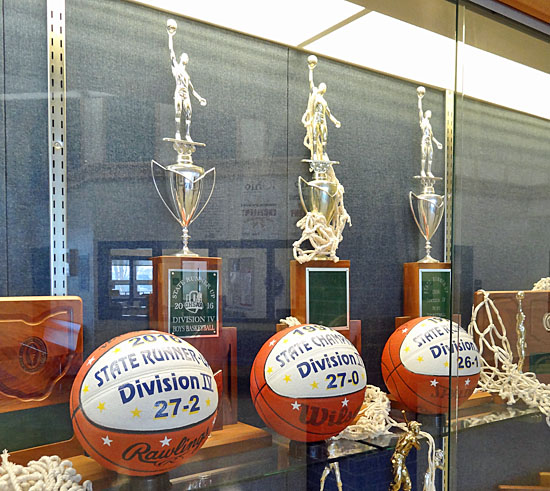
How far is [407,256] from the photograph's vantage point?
1.23 metres

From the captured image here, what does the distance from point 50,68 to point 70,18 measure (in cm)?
9

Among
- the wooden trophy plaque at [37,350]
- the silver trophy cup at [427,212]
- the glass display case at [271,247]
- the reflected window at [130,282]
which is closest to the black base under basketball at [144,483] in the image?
the glass display case at [271,247]

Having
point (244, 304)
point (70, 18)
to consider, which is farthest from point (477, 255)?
point (70, 18)

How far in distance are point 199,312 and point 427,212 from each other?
567 millimetres

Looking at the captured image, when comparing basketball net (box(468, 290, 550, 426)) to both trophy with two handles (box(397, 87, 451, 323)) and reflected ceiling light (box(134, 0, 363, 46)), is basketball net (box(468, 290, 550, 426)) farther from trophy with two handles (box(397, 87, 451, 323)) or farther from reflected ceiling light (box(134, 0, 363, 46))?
reflected ceiling light (box(134, 0, 363, 46))

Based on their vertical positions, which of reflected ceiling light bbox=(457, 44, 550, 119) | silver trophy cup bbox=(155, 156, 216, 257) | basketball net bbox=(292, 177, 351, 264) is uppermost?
reflected ceiling light bbox=(457, 44, 550, 119)

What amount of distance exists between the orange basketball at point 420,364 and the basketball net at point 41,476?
54 cm

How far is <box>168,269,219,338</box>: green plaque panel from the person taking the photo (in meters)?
0.90

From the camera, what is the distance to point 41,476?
70 centimetres

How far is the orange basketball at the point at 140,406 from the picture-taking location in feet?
2.23

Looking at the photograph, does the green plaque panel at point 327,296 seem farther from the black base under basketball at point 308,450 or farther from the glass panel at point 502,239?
the glass panel at point 502,239

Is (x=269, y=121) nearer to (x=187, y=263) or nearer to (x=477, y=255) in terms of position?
(x=187, y=263)

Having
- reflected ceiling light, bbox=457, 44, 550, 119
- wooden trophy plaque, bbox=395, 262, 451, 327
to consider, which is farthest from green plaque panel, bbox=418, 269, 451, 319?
reflected ceiling light, bbox=457, 44, 550, 119

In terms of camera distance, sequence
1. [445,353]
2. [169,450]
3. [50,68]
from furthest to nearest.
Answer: [445,353]
[50,68]
[169,450]
